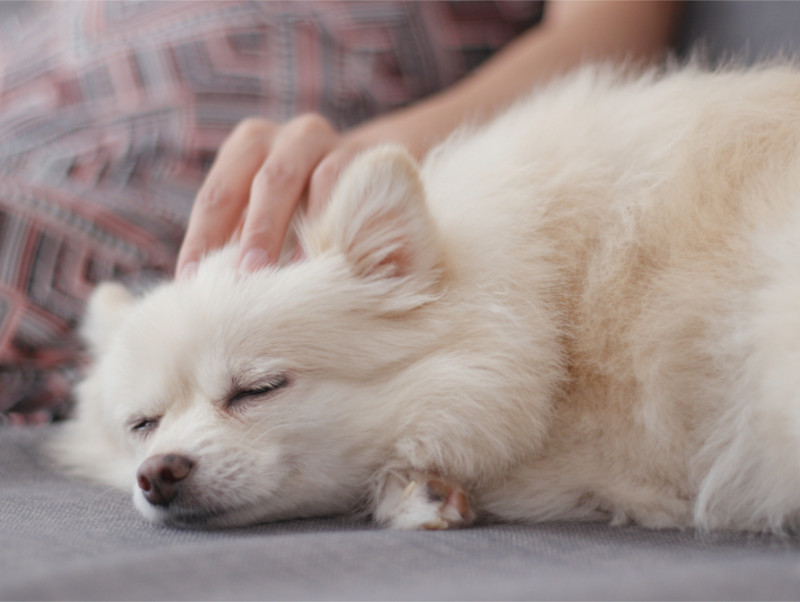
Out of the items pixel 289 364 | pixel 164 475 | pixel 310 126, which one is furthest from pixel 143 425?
pixel 310 126

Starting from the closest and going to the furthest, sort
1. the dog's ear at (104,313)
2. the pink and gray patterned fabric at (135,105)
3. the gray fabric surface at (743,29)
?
1. the dog's ear at (104,313)
2. the gray fabric surface at (743,29)
3. the pink and gray patterned fabric at (135,105)

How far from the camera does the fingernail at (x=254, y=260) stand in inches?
56.4

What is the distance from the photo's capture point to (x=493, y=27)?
280 cm

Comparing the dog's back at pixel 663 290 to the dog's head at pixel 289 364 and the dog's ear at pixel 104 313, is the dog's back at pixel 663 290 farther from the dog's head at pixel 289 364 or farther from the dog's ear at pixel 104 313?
the dog's ear at pixel 104 313

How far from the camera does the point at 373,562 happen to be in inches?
38.2

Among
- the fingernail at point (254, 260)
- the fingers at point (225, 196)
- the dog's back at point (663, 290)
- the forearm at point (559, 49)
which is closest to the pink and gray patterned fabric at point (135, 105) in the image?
the forearm at point (559, 49)

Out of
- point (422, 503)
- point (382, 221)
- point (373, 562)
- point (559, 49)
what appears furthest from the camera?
point (559, 49)

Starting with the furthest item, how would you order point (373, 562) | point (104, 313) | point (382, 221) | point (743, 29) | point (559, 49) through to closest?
point (559, 49) → point (743, 29) → point (104, 313) → point (382, 221) → point (373, 562)

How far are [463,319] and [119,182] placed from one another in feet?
4.64

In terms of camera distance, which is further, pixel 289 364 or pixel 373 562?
pixel 289 364

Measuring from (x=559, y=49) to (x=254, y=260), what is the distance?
1.57 m

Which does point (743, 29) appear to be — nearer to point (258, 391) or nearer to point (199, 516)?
point (258, 391)

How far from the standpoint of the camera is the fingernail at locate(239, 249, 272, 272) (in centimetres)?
143

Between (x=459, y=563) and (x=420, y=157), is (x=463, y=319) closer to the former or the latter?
(x=459, y=563)
